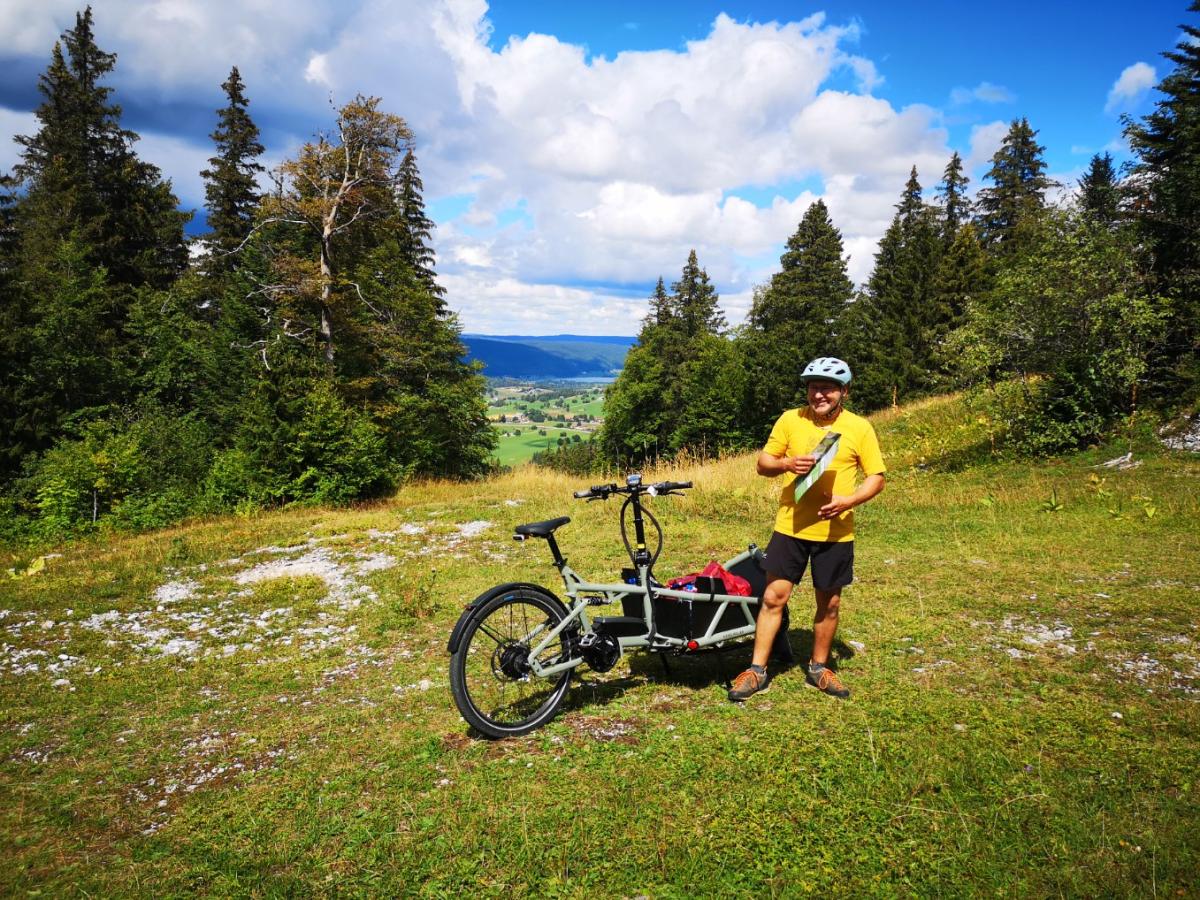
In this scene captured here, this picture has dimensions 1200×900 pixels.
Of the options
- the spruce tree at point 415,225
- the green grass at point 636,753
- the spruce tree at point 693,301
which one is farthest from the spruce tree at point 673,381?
the green grass at point 636,753

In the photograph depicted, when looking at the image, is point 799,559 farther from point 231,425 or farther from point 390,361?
point 231,425

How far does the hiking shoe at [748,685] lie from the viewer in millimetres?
4480

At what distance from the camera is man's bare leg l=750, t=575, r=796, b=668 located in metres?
4.37

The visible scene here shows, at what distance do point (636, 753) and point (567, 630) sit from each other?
102 centimetres

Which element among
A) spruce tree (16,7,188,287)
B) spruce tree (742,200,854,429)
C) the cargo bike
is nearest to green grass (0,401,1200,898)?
the cargo bike

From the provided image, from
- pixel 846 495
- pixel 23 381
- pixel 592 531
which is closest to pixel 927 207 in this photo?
pixel 592 531

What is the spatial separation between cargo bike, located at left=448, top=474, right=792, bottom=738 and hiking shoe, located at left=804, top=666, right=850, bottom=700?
333mm

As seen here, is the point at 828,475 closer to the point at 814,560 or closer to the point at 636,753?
the point at 814,560

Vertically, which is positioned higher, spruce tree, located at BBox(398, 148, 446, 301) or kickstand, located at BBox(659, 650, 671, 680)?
spruce tree, located at BBox(398, 148, 446, 301)

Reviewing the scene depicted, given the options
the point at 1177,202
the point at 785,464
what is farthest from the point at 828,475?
the point at 1177,202

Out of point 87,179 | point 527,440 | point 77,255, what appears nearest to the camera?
point 77,255

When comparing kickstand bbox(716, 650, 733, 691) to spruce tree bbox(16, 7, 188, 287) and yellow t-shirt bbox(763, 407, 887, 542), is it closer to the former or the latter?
yellow t-shirt bbox(763, 407, 887, 542)

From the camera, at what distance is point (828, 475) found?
13.7 feet

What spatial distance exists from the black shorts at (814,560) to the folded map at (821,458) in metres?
0.47
